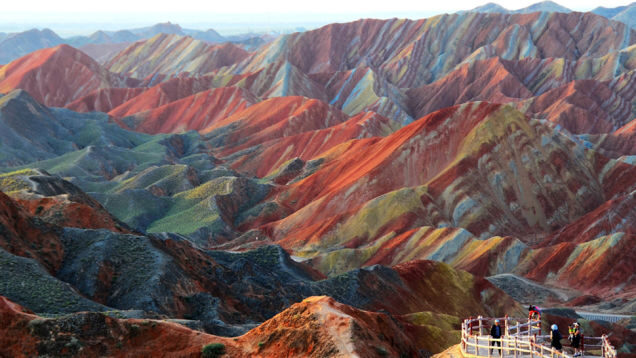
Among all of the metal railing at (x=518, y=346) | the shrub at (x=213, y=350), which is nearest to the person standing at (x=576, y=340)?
the metal railing at (x=518, y=346)

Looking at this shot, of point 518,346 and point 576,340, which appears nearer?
point 576,340

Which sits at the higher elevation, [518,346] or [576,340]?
[576,340]

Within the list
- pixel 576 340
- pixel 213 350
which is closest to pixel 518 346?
pixel 576 340

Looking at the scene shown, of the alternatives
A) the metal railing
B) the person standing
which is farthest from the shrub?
the person standing

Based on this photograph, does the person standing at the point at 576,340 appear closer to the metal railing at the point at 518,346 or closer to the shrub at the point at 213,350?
the metal railing at the point at 518,346

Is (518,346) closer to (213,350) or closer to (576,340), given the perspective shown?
(576,340)

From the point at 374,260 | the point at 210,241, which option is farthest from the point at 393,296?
the point at 210,241

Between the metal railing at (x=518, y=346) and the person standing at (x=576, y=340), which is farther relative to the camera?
the person standing at (x=576, y=340)

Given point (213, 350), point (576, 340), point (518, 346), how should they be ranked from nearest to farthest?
1. point (576, 340)
2. point (518, 346)
3. point (213, 350)

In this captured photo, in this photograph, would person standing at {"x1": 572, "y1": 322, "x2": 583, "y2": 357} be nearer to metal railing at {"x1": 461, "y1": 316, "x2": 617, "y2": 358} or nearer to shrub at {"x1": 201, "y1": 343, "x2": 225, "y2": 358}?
metal railing at {"x1": 461, "y1": 316, "x2": 617, "y2": 358}
